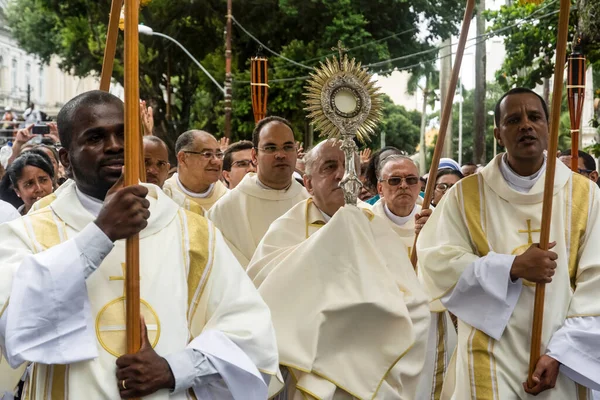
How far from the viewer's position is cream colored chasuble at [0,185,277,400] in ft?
9.98

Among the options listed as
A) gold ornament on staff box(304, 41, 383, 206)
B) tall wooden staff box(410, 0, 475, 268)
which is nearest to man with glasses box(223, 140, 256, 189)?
tall wooden staff box(410, 0, 475, 268)

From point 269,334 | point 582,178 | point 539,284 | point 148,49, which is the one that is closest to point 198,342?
point 269,334

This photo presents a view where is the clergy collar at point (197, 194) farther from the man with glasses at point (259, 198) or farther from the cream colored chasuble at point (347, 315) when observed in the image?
the cream colored chasuble at point (347, 315)

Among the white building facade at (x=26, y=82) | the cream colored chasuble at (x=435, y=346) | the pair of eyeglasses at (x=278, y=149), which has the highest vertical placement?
the white building facade at (x=26, y=82)

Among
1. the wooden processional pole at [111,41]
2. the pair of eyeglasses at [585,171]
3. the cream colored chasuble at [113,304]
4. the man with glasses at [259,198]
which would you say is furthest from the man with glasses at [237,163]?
the cream colored chasuble at [113,304]

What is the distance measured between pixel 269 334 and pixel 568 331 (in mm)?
1773

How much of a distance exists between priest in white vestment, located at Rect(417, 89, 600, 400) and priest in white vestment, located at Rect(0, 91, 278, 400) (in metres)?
1.65

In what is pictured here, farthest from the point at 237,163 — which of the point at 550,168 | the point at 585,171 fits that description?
the point at 550,168

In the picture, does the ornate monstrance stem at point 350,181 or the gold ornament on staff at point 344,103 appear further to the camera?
the gold ornament on staff at point 344,103

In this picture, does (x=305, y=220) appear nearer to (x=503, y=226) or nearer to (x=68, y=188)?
(x=503, y=226)

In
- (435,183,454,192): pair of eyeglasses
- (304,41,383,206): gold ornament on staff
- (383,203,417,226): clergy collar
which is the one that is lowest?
(383,203,417,226): clergy collar

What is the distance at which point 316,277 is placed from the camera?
4.71 meters

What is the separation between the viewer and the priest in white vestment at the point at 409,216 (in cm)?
648

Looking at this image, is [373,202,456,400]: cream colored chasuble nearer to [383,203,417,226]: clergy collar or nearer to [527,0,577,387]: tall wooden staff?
[383,203,417,226]: clergy collar
